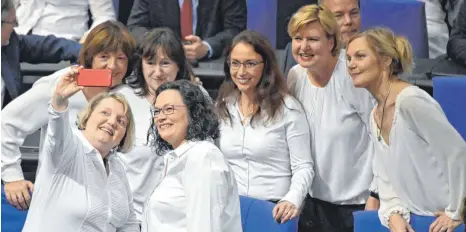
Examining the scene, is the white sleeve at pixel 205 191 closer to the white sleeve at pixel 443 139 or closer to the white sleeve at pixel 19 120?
the white sleeve at pixel 443 139

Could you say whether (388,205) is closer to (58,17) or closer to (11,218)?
(11,218)

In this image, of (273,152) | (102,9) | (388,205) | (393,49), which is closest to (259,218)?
(273,152)

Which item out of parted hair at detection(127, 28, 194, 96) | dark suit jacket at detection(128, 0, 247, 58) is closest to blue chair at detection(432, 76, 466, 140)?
parted hair at detection(127, 28, 194, 96)

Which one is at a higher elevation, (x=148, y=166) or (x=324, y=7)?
(x=324, y=7)

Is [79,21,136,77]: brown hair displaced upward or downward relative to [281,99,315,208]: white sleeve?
upward

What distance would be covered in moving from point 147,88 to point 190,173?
0.80m

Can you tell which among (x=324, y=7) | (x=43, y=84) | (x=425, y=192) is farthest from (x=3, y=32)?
(x=425, y=192)

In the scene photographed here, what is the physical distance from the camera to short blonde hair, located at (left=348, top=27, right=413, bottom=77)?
2.98 metres

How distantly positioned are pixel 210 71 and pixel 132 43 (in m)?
0.47

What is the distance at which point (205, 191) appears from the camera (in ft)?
8.36

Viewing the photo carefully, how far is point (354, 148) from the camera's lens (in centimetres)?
326

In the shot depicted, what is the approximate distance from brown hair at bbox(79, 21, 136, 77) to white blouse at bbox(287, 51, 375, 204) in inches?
23.2

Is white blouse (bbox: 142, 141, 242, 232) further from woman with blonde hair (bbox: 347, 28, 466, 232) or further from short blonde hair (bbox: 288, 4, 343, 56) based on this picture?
short blonde hair (bbox: 288, 4, 343, 56)

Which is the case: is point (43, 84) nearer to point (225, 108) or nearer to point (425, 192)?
point (225, 108)
